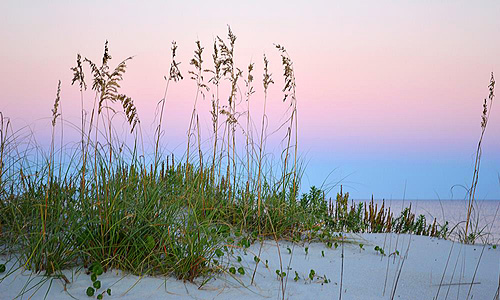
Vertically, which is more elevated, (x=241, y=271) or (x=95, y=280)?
(x=241, y=271)

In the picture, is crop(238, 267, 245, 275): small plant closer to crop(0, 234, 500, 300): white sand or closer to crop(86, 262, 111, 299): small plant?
crop(0, 234, 500, 300): white sand

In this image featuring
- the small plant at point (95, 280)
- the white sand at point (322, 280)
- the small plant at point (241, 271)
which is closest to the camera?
the small plant at point (95, 280)

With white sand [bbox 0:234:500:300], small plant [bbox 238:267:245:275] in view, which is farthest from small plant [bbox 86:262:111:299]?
small plant [bbox 238:267:245:275]

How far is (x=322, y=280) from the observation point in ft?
12.6

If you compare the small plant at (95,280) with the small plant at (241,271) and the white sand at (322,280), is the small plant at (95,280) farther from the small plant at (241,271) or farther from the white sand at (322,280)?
the small plant at (241,271)

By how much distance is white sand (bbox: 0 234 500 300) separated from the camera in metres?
3.17

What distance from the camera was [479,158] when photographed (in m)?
6.23

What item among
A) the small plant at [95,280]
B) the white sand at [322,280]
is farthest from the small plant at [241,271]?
the small plant at [95,280]

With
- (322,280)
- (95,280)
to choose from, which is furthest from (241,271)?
(95,280)

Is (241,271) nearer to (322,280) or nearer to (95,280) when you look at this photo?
(322,280)

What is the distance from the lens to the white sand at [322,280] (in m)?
3.17

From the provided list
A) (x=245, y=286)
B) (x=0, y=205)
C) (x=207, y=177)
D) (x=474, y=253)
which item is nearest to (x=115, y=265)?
(x=245, y=286)

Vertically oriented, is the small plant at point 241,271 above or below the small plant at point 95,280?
above

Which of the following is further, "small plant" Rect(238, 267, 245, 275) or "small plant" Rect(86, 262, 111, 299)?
"small plant" Rect(238, 267, 245, 275)
